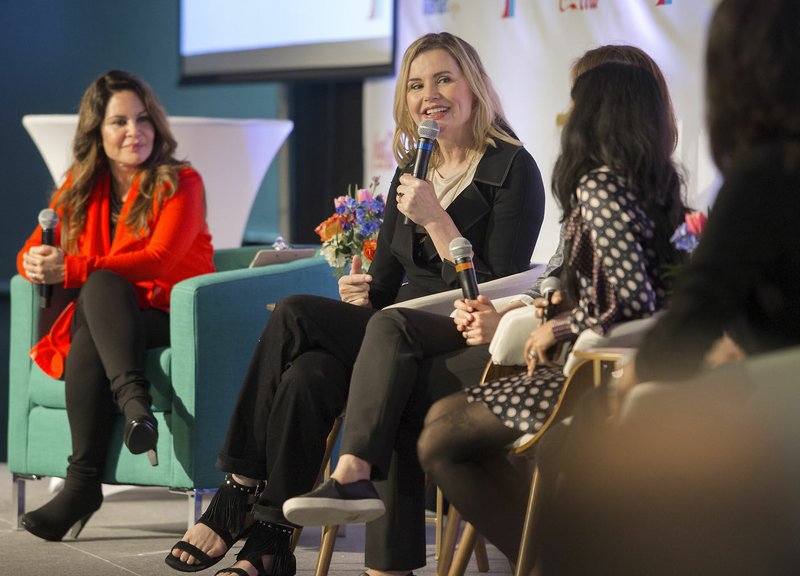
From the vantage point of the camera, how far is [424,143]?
107 inches

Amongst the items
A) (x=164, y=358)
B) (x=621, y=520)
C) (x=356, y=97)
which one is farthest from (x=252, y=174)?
(x=621, y=520)

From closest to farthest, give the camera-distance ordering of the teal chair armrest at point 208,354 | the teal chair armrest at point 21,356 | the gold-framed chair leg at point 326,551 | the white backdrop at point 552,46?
the gold-framed chair leg at point 326,551 < the teal chair armrest at point 208,354 < the teal chair armrest at point 21,356 < the white backdrop at point 552,46

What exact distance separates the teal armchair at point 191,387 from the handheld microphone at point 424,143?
2.59ft

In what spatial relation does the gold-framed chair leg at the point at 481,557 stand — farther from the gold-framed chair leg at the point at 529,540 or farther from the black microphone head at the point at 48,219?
the black microphone head at the point at 48,219

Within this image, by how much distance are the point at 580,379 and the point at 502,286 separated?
72 cm

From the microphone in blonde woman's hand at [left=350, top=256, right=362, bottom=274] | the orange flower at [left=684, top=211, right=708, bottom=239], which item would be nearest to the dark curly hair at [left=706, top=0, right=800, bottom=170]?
the orange flower at [left=684, top=211, right=708, bottom=239]

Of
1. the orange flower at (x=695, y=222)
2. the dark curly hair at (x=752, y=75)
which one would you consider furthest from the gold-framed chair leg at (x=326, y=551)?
the dark curly hair at (x=752, y=75)

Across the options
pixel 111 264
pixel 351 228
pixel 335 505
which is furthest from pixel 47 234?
pixel 335 505

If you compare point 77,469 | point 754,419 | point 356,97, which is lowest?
point 77,469

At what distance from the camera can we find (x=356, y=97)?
18.7 ft

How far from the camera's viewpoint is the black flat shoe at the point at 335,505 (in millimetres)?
2215

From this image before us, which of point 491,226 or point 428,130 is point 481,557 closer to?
point 491,226

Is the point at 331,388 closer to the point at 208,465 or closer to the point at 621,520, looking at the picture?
the point at 208,465

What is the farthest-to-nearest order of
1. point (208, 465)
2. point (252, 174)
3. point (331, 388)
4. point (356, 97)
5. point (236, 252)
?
point (356, 97)
point (252, 174)
point (236, 252)
point (208, 465)
point (331, 388)
